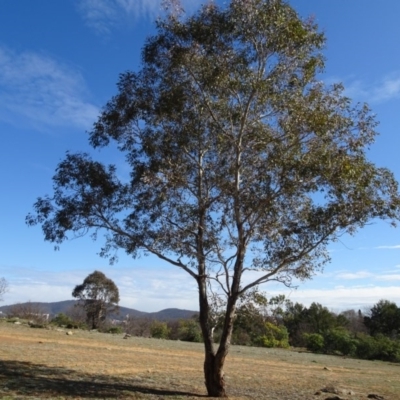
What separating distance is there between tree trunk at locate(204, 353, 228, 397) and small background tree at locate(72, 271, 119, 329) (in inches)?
2059

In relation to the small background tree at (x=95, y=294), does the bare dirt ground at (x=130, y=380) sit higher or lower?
lower

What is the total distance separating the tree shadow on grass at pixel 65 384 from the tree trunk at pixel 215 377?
46 centimetres

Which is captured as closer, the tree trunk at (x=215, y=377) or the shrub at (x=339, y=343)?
the tree trunk at (x=215, y=377)

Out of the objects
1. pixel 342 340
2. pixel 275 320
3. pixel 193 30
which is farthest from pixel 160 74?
pixel 342 340

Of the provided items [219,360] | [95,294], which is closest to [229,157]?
[219,360]

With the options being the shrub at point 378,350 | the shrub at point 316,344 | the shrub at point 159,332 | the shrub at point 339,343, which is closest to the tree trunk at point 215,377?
the shrub at point 378,350

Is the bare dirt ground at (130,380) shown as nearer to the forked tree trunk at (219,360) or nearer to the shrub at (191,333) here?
the forked tree trunk at (219,360)

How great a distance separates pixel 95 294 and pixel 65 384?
171 ft

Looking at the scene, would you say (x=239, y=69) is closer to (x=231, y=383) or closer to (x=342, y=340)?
(x=231, y=383)

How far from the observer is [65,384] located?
1366cm

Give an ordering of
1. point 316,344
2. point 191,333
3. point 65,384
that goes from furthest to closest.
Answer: point 191,333 → point 316,344 → point 65,384

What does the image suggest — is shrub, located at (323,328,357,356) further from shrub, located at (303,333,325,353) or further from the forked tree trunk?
the forked tree trunk

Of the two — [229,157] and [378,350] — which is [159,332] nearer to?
[378,350]

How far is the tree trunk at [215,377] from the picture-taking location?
13.5 m
